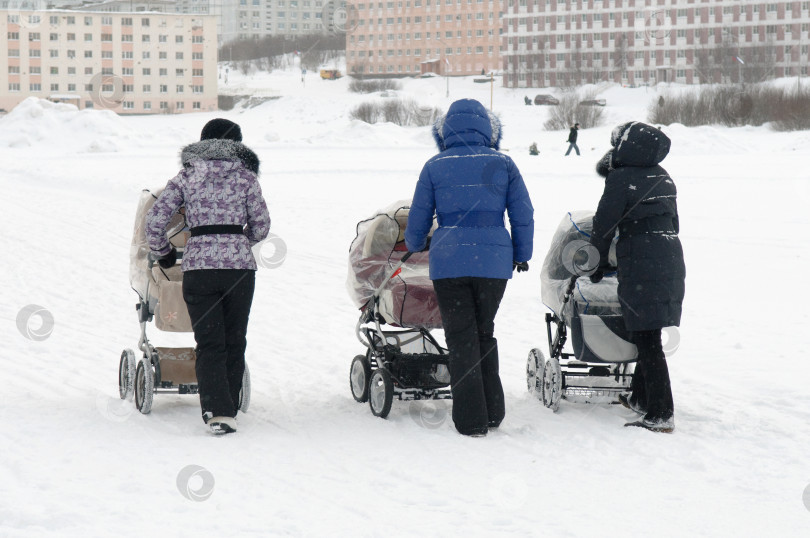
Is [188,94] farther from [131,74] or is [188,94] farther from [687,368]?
[687,368]

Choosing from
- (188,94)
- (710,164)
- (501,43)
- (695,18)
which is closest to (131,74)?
(188,94)

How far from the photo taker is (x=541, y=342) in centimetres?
746

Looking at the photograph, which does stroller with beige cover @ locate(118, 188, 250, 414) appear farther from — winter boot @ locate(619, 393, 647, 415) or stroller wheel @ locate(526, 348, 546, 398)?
winter boot @ locate(619, 393, 647, 415)

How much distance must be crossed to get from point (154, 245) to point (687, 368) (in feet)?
12.1

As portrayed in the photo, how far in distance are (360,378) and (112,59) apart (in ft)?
306

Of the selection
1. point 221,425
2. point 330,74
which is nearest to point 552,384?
point 221,425

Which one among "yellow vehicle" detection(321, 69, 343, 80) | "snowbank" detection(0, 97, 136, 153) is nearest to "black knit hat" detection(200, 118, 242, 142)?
"snowbank" detection(0, 97, 136, 153)

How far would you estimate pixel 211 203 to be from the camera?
4926mm

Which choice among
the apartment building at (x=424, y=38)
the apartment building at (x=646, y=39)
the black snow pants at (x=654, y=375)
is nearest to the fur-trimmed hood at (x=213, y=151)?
the black snow pants at (x=654, y=375)

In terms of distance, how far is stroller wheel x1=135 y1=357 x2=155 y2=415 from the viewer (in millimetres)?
5262

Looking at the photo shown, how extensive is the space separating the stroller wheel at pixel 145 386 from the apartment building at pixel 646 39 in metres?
87.9

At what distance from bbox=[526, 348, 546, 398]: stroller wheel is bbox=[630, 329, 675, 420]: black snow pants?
636 mm

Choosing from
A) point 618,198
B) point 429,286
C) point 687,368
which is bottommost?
point 687,368

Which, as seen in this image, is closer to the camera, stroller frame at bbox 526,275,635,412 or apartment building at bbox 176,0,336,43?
stroller frame at bbox 526,275,635,412
